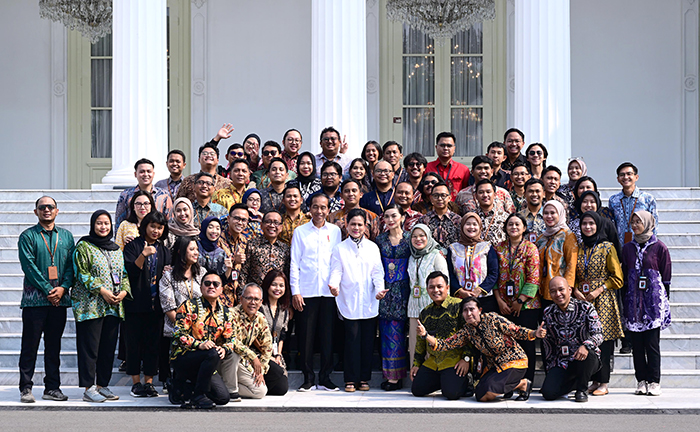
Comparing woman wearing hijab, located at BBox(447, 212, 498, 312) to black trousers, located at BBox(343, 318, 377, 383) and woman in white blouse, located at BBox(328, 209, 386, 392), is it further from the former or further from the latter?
black trousers, located at BBox(343, 318, 377, 383)

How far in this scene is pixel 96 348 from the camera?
8453 mm

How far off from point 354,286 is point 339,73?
4.49m

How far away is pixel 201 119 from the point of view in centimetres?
1725

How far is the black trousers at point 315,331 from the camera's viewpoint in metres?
9.05

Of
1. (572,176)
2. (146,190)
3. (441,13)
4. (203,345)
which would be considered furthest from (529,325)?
(441,13)

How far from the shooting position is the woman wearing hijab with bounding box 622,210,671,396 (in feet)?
28.1

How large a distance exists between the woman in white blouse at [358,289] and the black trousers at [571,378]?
182cm

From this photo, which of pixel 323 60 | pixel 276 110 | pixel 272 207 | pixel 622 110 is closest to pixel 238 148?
pixel 272 207

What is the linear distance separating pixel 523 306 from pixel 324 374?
82.2 inches

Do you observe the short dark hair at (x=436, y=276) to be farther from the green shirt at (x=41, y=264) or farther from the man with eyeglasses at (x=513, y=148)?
the green shirt at (x=41, y=264)

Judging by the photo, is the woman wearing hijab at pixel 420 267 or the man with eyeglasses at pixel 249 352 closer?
the man with eyeglasses at pixel 249 352

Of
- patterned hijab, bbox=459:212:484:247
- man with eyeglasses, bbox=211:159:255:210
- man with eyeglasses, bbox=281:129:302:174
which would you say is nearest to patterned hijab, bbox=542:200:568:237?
patterned hijab, bbox=459:212:484:247

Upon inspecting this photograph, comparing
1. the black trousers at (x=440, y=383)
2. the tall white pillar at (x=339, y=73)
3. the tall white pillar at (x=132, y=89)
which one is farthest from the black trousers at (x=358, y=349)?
the tall white pillar at (x=132, y=89)

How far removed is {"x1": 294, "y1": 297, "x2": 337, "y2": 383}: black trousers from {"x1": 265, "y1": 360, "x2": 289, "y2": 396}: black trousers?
0.41 metres
